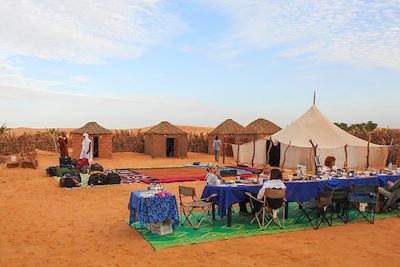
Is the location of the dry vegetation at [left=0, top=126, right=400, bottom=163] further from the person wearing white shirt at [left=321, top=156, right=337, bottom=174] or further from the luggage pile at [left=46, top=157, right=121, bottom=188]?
the person wearing white shirt at [left=321, top=156, right=337, bottom=174]

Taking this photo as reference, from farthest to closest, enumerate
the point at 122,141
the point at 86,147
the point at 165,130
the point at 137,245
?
the point at 122,141
the point at 165,130
the point at 86,147
the point at 137,245

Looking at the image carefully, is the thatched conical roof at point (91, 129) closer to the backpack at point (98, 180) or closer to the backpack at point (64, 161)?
the backpack at point (64, 161)

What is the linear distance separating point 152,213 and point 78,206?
11.8ft

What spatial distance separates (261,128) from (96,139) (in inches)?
401

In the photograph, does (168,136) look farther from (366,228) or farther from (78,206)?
(366,228)

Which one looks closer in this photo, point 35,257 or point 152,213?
point 35,257

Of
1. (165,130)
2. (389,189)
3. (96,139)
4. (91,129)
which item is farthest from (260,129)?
(389,189)

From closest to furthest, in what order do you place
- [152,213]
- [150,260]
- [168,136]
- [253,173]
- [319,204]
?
[150,260] < [152,213] < [319,204] < [253,173] < [168,136]

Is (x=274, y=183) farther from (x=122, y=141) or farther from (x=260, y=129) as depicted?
(x=122, y=141)

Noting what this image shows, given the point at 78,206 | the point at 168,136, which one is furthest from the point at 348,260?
the point at 168,136

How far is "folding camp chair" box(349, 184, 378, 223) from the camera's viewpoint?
8234 mm

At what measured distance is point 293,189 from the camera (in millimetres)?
8094

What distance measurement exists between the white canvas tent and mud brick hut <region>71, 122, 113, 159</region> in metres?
10.1

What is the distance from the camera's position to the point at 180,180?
14.5 metres
